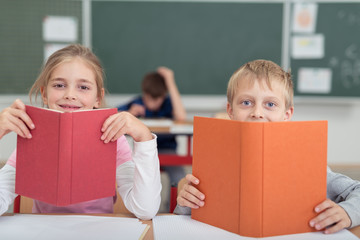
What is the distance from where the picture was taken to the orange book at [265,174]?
0.82 metres

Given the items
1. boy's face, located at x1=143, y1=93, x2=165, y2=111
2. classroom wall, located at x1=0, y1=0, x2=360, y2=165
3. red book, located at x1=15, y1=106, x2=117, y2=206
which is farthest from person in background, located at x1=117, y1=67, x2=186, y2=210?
red book, located at x1=15, y1=106, x2=117, y2=206

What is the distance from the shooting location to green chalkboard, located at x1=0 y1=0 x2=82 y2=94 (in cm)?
398

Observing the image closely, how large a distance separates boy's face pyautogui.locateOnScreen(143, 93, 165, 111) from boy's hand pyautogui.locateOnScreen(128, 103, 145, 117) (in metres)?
0.06

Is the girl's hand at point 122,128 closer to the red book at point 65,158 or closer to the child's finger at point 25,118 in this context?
the red book at point 65,158

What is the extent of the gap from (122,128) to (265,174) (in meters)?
0.36

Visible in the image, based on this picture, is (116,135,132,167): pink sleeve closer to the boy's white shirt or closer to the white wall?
the boy's white shirt

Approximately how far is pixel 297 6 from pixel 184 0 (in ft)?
3.97

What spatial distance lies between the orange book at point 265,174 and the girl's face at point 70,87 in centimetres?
48

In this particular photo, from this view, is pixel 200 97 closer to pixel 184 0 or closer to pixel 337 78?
pixel 184 0

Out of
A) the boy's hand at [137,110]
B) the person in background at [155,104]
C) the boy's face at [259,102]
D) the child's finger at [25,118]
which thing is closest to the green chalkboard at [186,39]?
the person in background at [155,104]

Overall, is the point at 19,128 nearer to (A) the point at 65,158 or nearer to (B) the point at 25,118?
(B) the point at 25,118

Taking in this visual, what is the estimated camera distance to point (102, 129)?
0.89 m

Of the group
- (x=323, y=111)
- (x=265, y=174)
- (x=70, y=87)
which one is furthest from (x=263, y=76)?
(x=323, y=111)

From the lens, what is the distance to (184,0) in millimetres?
4094
